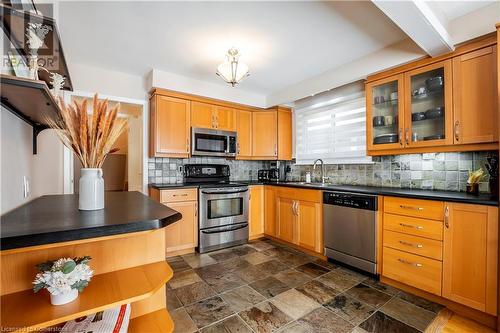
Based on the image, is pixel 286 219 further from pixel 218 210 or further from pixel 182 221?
pixel 182 221

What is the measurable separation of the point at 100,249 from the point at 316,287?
77.4 inches

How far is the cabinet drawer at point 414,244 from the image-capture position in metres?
1.94

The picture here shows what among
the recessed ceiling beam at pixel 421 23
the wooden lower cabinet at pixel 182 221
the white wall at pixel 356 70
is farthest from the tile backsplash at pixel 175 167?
the recessed ceiling beam at pixel 421 23

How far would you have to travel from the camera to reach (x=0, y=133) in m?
1.00

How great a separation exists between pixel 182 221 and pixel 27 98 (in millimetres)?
2308

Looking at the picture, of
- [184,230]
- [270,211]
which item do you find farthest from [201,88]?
[270,211]

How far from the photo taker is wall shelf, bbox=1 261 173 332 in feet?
2.39

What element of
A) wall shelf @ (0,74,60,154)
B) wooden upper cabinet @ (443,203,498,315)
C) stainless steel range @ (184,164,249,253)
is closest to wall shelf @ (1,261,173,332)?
wall shelf @ (0,74,60,154)

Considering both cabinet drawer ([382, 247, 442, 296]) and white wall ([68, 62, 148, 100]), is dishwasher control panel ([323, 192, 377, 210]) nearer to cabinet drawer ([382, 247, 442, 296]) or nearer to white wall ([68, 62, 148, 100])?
cabinet drawer ([382, 247, 442, 296])

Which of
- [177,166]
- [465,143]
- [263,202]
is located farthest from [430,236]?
[177,166]

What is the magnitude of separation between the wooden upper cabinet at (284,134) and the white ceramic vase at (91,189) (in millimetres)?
3229

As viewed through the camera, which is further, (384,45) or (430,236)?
(384,45)

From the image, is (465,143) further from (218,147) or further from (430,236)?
(218,147)

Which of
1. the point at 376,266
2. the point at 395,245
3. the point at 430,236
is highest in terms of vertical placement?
the point at 430,236
